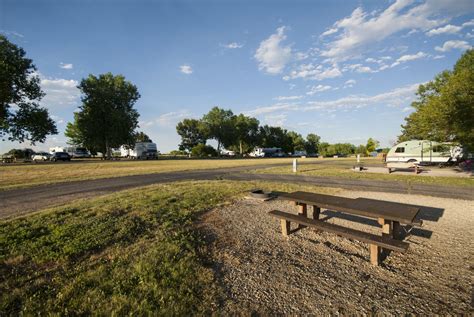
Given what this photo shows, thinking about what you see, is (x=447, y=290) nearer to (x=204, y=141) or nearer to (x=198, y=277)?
(x=198, y=277)

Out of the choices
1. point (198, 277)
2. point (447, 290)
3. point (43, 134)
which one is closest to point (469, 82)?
point (447, 290)

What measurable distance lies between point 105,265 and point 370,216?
4.25 meters

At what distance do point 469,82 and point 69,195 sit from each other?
67.2 ft

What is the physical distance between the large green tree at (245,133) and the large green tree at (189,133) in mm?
11425

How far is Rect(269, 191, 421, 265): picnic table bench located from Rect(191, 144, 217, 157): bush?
208 feet

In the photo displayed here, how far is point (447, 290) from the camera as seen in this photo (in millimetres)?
2805

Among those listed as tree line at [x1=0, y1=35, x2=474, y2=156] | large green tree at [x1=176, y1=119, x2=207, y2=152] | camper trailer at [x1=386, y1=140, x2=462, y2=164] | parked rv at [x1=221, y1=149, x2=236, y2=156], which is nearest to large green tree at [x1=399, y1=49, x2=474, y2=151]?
tree line at [x1=0, y1=35, x2=474, y2=156]

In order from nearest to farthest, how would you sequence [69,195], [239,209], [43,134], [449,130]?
1. [239,209]
2. [69,195]
3. [449,130]
4. [43,134]

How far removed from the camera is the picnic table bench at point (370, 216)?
3.18 metres

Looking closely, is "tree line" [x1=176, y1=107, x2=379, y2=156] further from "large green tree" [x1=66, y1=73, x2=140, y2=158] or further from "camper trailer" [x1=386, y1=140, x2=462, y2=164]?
"camper trailer" [x1=386, y1=140, x2=462, y2=164]

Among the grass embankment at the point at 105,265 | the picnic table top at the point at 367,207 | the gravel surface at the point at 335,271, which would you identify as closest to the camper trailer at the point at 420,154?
the gravel surface at the point at 335,271

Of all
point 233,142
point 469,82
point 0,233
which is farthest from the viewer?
point 233,142

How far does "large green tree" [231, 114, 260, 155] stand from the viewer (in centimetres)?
7413

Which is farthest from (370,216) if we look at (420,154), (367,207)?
(420,154)
